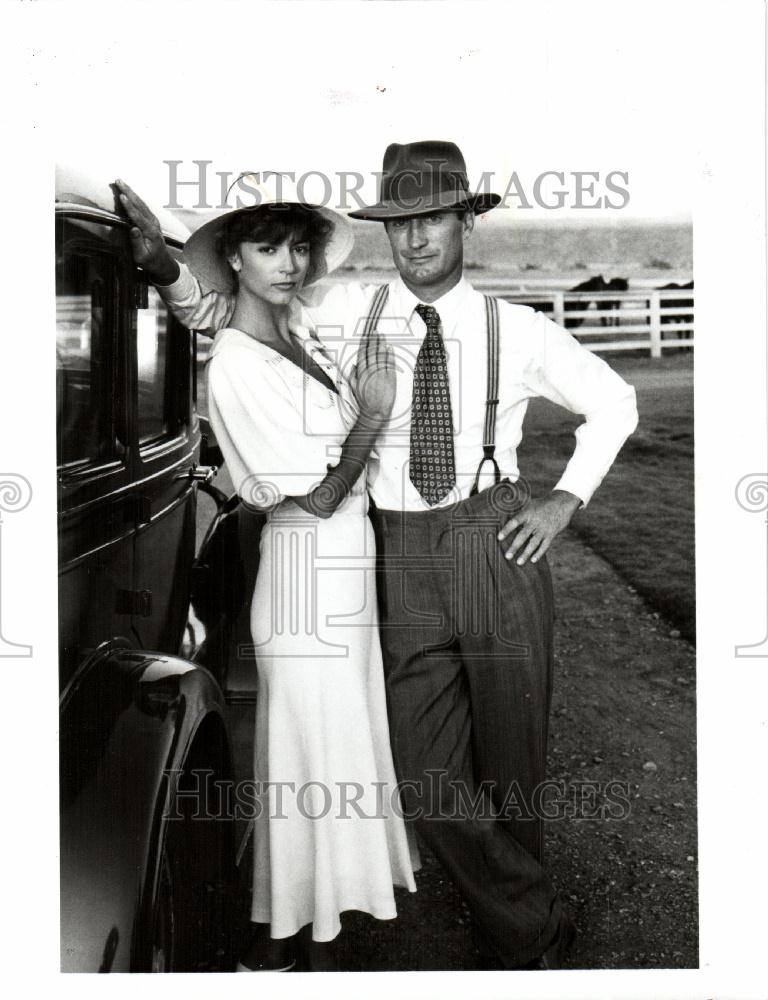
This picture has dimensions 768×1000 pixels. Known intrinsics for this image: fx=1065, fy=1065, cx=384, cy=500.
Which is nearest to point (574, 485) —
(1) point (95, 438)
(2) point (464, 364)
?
(2) point (464, 364)

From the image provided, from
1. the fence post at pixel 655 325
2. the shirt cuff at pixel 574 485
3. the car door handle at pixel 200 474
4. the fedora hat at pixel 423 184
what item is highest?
the fedora hat at pixel 423 184

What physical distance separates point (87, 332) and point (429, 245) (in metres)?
0.82

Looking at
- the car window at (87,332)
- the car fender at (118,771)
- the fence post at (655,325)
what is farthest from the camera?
the fence post at (655,325)

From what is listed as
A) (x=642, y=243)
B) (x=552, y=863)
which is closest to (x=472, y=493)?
(x=642, y=243)

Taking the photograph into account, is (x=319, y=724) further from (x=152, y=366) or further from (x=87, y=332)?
(x=87, y=332)

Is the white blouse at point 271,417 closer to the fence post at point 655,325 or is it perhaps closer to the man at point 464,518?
the man at point 464,518

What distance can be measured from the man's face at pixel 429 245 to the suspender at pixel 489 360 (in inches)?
3.1

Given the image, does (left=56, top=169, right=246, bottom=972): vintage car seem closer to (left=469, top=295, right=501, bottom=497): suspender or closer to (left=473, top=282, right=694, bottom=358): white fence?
(left=469, top=295, right=501, bottom=497): suspender

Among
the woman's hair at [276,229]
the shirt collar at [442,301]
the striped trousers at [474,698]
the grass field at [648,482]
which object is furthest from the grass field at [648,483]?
the woman's hair at [276,229]

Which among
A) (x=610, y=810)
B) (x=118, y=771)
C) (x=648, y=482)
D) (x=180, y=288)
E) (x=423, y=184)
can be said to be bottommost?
(x=610, y=810)

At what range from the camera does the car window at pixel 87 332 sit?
7.93ft

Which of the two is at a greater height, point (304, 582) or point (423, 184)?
point (423, 184)

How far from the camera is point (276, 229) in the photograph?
2492mm

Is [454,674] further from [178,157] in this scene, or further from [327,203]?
[178,157]
